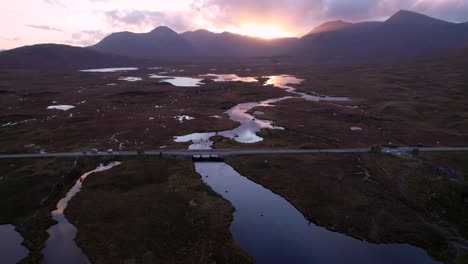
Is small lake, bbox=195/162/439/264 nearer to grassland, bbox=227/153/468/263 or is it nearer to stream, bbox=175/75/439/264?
stream, bbox=175/75/439/264

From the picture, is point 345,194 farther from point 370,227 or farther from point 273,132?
point 273,132

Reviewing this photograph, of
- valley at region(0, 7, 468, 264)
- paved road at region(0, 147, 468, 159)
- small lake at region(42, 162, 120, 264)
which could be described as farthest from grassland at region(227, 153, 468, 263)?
small lake at region(42, 162, 120, 264)

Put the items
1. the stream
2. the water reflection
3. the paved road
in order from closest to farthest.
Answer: the stream → the paved road → the water reflection

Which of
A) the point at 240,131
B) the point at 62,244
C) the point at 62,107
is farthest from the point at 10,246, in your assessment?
the point at 62,107

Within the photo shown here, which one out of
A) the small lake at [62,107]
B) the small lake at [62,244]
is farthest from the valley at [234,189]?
the small lake at [62,107]

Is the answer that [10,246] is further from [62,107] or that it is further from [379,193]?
[62,107]

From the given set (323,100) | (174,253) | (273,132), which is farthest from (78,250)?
(323,100)
